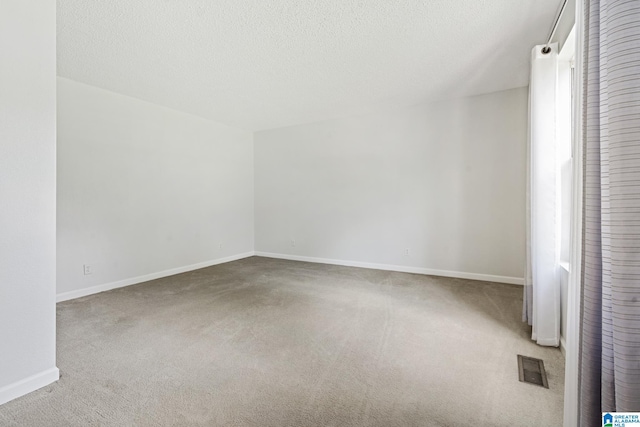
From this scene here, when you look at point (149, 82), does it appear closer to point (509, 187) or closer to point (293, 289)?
point (293, 289)

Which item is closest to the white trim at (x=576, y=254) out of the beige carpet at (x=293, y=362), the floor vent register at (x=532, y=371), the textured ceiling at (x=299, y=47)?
the beige carpet at (x=293, y=362)

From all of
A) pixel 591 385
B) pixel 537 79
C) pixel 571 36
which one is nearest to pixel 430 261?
pixel 537 79

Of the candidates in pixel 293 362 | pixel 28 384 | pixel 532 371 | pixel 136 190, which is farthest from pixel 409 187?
pixel 28 384

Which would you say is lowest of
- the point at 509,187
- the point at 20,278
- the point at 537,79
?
the point at 20,278

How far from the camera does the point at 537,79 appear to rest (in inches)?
92.0

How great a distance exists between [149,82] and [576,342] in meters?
4.47

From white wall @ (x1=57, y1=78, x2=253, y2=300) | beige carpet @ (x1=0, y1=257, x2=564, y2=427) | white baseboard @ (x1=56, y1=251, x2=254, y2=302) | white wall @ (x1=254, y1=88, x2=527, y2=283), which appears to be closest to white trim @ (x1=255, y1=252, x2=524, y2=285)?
white wall @ (x1=254, y1=88, x2=527, y2=283)

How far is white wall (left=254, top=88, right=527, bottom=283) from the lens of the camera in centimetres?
398

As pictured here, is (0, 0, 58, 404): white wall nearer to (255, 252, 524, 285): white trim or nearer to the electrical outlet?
the electrical outlet

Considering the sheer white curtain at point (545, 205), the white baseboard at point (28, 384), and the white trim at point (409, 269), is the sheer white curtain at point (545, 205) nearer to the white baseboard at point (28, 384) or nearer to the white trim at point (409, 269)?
the white trim at point (409, 269)

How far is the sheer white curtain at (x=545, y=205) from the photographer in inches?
88.3

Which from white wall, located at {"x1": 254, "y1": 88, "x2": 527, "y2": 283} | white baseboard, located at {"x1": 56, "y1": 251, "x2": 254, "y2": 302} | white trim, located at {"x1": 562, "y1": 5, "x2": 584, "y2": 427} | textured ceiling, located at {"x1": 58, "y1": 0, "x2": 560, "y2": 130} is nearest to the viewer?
white trim, located at {"x1": 562, "y1": 5, "x2": 584, "y2": 427}

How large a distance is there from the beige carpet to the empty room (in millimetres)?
20

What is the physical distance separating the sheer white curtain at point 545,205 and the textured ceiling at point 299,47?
1.66 ft
